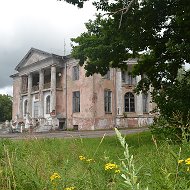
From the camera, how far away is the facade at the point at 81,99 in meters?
39.8

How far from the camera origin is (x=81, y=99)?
40.4 metres

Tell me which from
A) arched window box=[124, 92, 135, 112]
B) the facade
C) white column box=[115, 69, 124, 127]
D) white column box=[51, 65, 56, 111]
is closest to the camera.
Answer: the facade

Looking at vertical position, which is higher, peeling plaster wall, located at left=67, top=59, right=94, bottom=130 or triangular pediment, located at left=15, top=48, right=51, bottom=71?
triangular pediment, located at left=15, top=48, right=51, bottom=71

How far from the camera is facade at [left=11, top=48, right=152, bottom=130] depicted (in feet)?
130

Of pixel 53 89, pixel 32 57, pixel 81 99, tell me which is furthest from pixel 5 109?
pixel 81 99

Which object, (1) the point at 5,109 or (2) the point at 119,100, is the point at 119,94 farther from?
(1) the point at 5,109

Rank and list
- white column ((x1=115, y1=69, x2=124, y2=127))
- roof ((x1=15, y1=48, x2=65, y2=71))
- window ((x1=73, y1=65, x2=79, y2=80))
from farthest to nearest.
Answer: roof ((x1=15, y1=48, x2=65, y2=71)) → window ((x1=73, y1=65, x2=79, y2=80)) → white column ((x1=115, y1=69, x2=124, y2=127))

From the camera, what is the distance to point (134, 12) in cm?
1274

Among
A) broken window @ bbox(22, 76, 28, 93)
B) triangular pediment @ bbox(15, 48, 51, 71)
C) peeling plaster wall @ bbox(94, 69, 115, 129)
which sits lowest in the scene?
peeling plaster wall @ bbox(94, 69, 115, 129)

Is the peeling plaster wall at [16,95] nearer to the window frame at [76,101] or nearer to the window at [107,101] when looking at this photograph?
the window frame at [76,101]

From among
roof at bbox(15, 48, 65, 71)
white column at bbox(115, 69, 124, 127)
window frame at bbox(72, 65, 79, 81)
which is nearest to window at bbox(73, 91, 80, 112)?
window frame at bbox(72, 65, 79, 81)

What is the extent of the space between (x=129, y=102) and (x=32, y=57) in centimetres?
1562

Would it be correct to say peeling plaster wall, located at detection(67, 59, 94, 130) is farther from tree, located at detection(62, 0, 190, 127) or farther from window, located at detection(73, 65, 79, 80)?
tree, located at detection(62, 0, 190, 127)

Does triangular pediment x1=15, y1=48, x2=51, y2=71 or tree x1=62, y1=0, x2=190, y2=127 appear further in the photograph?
triangular pediment x1=15, y1=48, x2=51, y2=71
